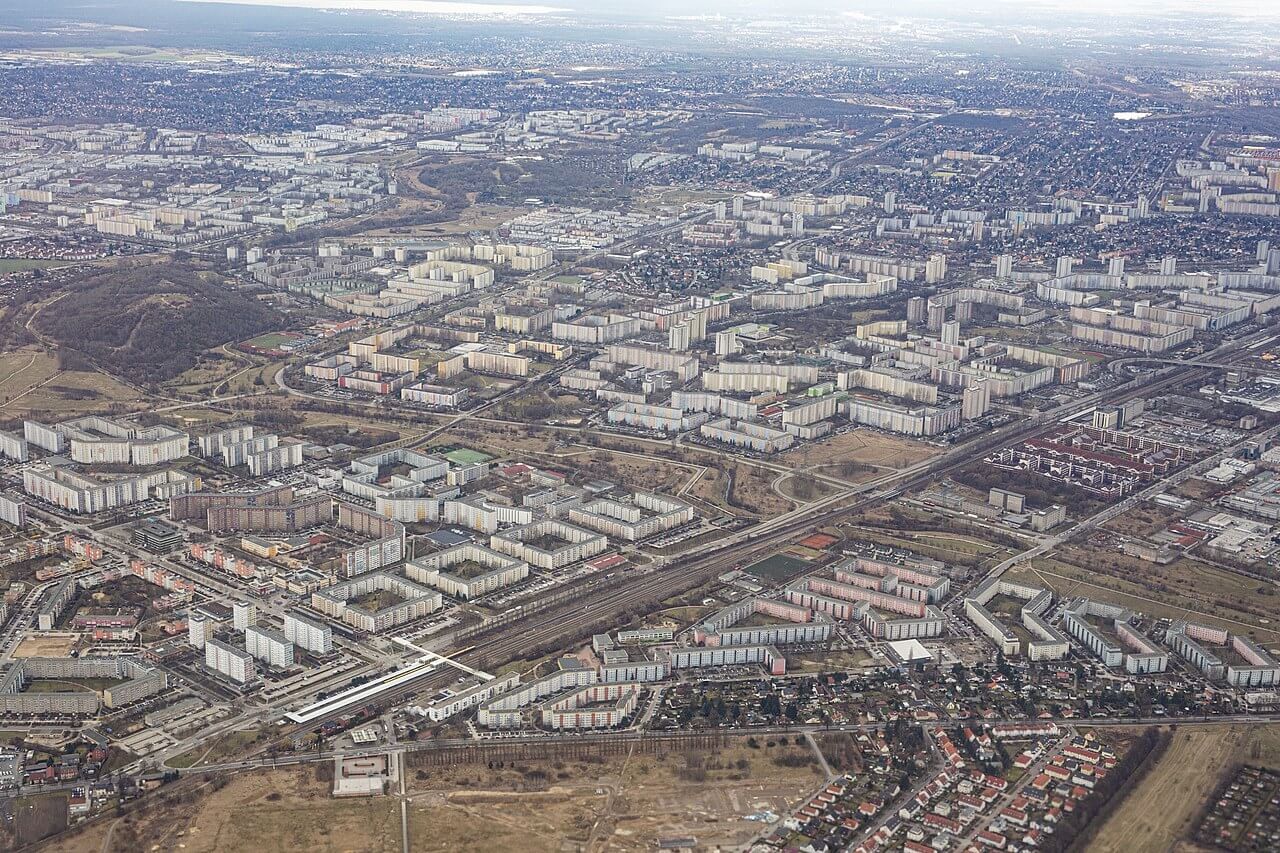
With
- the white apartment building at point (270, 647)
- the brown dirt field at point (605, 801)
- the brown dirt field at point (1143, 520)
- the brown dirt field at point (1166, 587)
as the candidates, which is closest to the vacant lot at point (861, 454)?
the brown dirt field at point (1143, 520)

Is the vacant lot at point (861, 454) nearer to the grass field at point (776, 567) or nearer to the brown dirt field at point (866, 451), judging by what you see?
the brown dirt field at point (866, 451)

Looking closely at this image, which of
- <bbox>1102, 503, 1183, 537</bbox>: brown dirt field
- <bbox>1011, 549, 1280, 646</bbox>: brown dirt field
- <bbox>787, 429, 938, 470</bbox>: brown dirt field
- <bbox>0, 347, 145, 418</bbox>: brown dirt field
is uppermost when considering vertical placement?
<bbox>1102, 503, 1183, 537</bbox>: brown dirt field

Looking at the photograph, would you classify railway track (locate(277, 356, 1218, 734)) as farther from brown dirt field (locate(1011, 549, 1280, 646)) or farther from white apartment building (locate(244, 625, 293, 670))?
brown dirt field (locate(1011, 549, 1280, 646))

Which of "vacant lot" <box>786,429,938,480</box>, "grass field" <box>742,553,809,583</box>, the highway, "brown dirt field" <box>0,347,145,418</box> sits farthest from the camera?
"brown dirt field" <box>0,347,145,418</box>

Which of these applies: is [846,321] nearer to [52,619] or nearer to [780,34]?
[52,619]

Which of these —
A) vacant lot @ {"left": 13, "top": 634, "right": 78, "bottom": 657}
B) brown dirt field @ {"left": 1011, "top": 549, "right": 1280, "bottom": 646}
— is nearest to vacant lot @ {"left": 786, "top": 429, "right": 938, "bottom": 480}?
brown dirt field @ {"left": 1011, "top": 549, "right": 1280, "bottom": 646}

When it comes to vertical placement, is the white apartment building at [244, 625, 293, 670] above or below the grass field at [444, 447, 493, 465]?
below

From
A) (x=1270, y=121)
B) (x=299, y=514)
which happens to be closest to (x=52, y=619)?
(x=299, y=514)

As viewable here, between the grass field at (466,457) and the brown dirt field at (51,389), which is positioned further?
the brown dirt field at (51,389)
